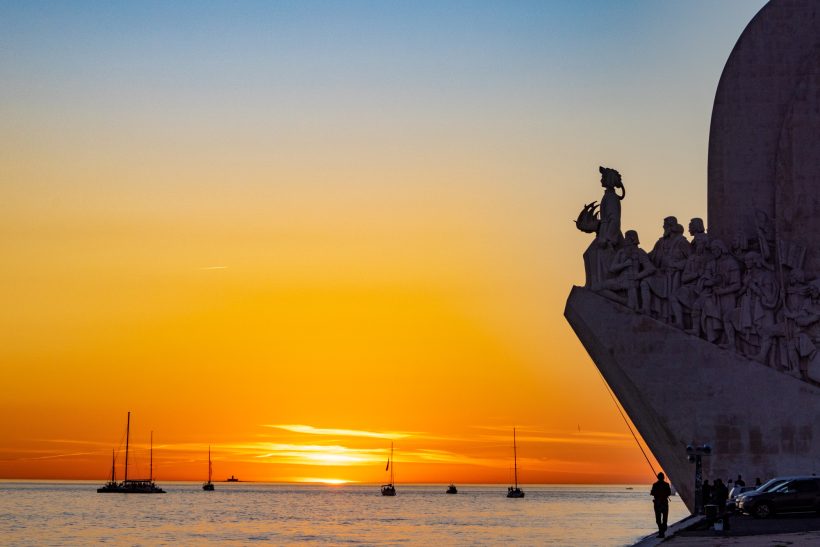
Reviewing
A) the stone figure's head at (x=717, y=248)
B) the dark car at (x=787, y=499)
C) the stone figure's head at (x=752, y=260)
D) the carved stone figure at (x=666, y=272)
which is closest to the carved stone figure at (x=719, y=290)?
the stone figure's head at (x=717, y=248)

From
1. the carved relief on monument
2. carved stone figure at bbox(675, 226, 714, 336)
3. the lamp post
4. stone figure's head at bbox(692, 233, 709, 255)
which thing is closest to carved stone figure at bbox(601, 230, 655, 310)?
the carved relief on monument

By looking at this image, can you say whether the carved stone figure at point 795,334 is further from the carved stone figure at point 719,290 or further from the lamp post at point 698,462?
the lamp post at point 698,462

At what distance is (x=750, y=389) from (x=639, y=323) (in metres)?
2.41

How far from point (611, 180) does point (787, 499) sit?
8485 mm

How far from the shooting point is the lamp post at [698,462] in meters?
24.9

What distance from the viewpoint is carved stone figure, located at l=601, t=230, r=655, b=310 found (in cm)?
2795

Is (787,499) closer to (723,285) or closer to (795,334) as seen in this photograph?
(795,334)

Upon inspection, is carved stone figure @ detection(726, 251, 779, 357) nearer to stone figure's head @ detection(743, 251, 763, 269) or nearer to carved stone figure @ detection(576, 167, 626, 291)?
stone figure's head @ detection(743, 251, 763, 269)

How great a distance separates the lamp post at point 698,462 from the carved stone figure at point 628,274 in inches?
126

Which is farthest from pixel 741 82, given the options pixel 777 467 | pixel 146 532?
pixel 146 532

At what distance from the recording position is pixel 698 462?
2527 cm

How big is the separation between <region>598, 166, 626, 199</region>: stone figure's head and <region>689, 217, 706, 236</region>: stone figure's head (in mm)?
1549

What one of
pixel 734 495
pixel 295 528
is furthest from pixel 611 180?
pixel 295 528

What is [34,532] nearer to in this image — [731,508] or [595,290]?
[595,290]
